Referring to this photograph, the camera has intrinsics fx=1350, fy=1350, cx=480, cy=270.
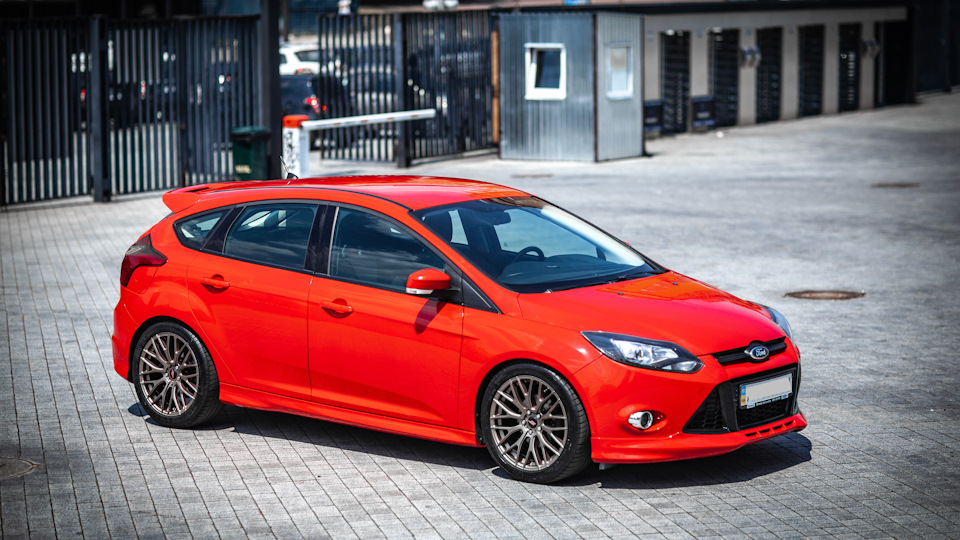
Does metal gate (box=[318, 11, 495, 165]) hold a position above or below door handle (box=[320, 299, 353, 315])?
above

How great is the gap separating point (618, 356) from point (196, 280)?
261cm

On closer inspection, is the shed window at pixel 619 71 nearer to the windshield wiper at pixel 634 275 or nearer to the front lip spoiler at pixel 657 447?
the windshield wiper at pixel 634 275

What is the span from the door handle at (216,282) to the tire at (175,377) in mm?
→ 317

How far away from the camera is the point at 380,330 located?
700 centimetres

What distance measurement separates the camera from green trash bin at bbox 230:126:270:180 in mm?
18844

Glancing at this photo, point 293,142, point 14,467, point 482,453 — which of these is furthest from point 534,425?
point 293,142

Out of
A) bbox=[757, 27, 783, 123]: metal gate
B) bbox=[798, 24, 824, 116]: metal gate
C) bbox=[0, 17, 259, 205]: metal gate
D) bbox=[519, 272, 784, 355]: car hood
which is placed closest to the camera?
bbox=[519, 272, 784, 355]: car hood

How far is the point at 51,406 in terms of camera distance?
327 inches

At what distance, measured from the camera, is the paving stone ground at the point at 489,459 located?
20.2ft

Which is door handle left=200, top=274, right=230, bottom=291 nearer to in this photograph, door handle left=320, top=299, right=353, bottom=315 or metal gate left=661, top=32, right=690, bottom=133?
door handle left=320, top=299, right=353, bottom=315

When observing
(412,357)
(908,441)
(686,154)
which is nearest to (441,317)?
(412,357)

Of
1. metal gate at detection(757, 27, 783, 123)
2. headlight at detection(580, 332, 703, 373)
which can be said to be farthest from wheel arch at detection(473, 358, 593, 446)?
metal gate at detection(757, 27, 783, 123)

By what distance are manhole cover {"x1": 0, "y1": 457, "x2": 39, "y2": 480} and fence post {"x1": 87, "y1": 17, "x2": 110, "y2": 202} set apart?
1216 centimetres

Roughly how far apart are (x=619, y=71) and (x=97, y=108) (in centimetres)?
1026
